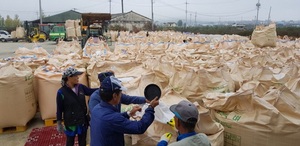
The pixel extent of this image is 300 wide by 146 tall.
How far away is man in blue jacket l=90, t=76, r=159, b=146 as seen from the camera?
5.44ft

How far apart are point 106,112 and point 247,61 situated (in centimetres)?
393

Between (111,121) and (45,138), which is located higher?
(111,121)

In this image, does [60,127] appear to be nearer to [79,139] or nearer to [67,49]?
[79,139]

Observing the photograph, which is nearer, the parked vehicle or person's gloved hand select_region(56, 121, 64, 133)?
person's gloved hand select_region(56, 121, 64, 133)

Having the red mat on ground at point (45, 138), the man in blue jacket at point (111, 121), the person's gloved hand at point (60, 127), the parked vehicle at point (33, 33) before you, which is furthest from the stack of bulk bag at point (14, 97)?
the parked vehicle at point (33, 33)

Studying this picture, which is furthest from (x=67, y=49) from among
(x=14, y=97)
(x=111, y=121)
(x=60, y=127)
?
(x=111, y=121)

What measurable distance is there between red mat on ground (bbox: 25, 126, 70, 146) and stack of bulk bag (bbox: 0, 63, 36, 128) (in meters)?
0.26

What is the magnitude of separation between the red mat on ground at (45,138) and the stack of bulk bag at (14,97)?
0.86ft

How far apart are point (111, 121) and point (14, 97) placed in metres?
2.67

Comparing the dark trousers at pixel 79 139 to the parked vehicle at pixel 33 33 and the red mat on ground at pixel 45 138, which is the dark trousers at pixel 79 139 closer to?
the red mat on ground at pixel 45 138

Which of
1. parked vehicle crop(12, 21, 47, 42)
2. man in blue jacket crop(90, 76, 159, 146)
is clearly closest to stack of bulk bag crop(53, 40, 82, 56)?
man in blue jacket crop(90, 76, 159, 146)

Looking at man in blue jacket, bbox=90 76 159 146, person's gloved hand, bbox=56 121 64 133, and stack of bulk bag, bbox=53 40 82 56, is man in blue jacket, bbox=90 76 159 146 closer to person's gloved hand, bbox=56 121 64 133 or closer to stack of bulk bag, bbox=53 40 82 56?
person's gloved hand, bbox=56 121 64 133

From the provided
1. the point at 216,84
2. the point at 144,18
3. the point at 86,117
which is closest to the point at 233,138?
the point at 216,84

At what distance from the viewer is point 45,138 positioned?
364 centimetres
